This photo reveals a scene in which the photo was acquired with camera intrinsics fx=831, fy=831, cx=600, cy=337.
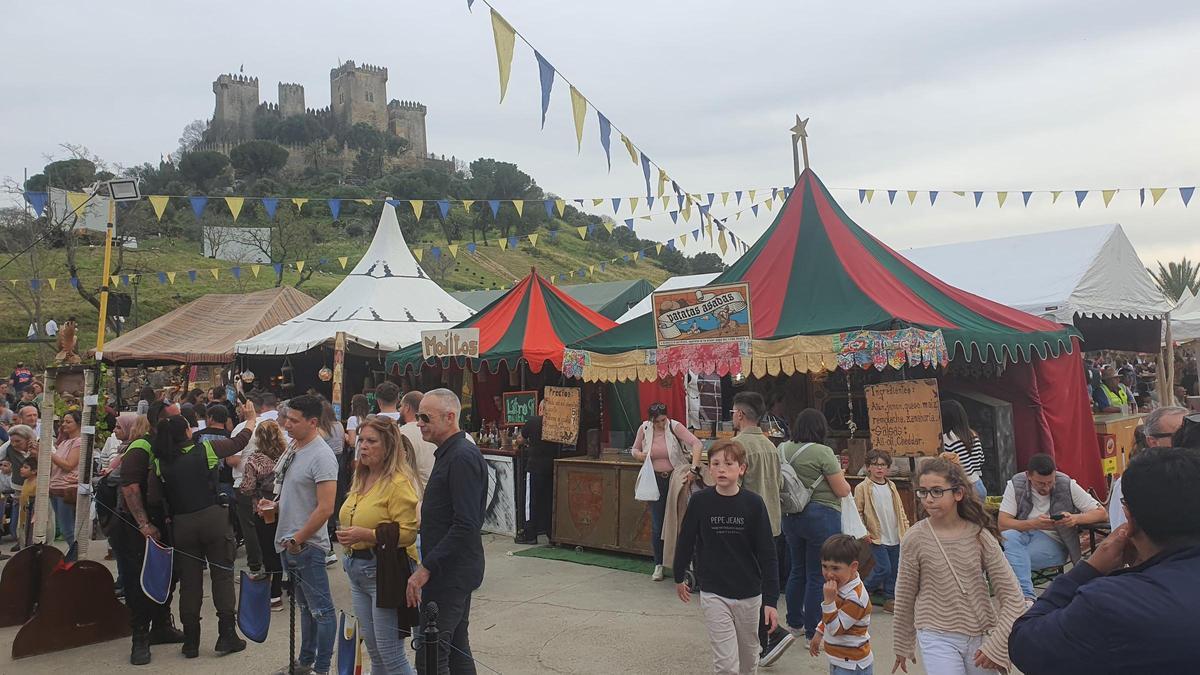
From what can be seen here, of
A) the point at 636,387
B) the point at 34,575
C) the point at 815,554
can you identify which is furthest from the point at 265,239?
the point at 815,554

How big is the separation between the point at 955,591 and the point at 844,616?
0.59m

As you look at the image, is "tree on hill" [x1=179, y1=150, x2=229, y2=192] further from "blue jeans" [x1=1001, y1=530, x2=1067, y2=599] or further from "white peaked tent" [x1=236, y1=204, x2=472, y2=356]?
"blue jeans" [x1=1001, y1=530, x2=1067, y2=599]

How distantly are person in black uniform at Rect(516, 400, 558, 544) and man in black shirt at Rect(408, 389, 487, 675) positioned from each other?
17.1 feet

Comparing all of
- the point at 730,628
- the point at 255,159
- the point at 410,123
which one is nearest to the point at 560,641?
the point at 730,628

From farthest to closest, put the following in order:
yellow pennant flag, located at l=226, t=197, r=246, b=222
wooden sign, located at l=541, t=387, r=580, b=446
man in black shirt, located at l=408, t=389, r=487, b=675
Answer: yellow pennant flag, located at l=226, t=197, r=246, b=222
wooden sign, located at l=541, t=387, r=580, b=446
man in black shirt, located at l=408, t=389, r=487, b=675

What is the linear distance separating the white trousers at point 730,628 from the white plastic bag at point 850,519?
1523mm

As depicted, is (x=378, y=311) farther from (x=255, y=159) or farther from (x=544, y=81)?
(x=255, y=159)

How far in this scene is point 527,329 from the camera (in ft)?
37.8

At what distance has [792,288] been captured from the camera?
28.8ft

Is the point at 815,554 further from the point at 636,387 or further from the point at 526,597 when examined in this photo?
the point at 636,387

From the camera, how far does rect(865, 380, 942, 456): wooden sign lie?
7.01 m

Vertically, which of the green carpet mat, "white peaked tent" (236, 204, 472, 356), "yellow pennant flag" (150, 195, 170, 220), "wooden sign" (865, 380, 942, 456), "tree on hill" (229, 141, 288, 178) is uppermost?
"tree on hill" (229, 141, 288, 178)

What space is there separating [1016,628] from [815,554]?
349 cm

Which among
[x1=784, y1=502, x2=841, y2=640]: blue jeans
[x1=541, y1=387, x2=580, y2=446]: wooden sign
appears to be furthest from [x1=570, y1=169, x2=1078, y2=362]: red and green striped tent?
[x1=784, y1=502, x2=841, y2=640]: blue jeans
